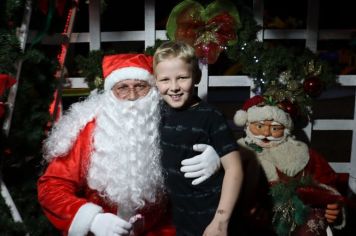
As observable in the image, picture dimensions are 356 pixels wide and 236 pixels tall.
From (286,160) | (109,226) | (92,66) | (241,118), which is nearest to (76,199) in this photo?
(109,226)

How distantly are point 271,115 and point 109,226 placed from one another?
1.17 meters

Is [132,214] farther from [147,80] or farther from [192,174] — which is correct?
[147,80]

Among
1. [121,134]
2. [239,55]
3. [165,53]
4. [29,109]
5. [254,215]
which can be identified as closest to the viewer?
[165,53]

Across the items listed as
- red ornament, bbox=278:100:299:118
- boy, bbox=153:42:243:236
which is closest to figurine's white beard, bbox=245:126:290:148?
red ornament, bbox=278:100:299:118

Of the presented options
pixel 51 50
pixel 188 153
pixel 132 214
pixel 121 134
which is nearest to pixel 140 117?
pixel 121 134

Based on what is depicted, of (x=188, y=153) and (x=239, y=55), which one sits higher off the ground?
(x=239, y=55)

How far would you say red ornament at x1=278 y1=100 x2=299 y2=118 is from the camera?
280cm

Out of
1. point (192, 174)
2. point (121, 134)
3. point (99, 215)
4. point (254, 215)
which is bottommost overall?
point (254, 215)

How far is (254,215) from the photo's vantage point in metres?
2.70

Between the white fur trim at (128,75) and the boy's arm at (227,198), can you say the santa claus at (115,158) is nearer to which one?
the white fur trim at (128,75)

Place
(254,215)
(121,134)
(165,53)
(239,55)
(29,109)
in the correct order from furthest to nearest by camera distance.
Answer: (239,55)
(254,215)
(29,109)
(121,134)
(165,53)

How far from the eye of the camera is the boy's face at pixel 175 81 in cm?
202

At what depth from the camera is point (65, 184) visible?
7.08ft

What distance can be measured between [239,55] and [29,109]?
1301 mm
